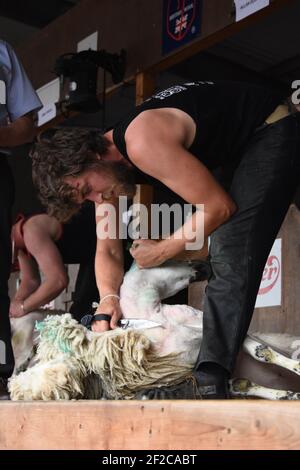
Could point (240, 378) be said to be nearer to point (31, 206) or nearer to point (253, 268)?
point (253, 268)

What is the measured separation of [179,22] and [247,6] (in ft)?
1.86

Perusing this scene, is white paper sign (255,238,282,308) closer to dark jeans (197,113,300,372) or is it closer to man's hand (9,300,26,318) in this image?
man's hand (9,300,26,318)

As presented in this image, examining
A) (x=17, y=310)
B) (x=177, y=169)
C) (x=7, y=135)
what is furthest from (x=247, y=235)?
(x=17, y=310)

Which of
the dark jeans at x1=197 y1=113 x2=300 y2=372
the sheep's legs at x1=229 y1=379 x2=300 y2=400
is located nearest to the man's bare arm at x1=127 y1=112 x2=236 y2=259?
the dark jeans at x1=197 y1=113 x2=300 y2=372

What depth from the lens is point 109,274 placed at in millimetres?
2344

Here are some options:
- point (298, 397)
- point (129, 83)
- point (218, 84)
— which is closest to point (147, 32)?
point (129, 83)

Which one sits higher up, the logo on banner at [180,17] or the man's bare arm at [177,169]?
the logo on banner at [180,17]

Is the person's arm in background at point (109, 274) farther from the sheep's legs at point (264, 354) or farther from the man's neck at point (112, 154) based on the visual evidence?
the sheep's legs at point (264, 354)

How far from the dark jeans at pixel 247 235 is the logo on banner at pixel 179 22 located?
5.96ft

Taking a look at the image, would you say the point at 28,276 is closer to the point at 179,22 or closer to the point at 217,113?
the point at 179,22

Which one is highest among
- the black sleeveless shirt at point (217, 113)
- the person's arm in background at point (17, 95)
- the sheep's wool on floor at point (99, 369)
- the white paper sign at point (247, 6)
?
the white paper sign at point (247, 6)

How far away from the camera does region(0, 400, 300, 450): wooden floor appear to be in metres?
1.27

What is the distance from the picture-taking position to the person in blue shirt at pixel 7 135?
2527 mm

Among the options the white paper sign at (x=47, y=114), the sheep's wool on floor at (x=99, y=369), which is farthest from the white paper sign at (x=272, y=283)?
the white paper sign at (x=47, y=114)
